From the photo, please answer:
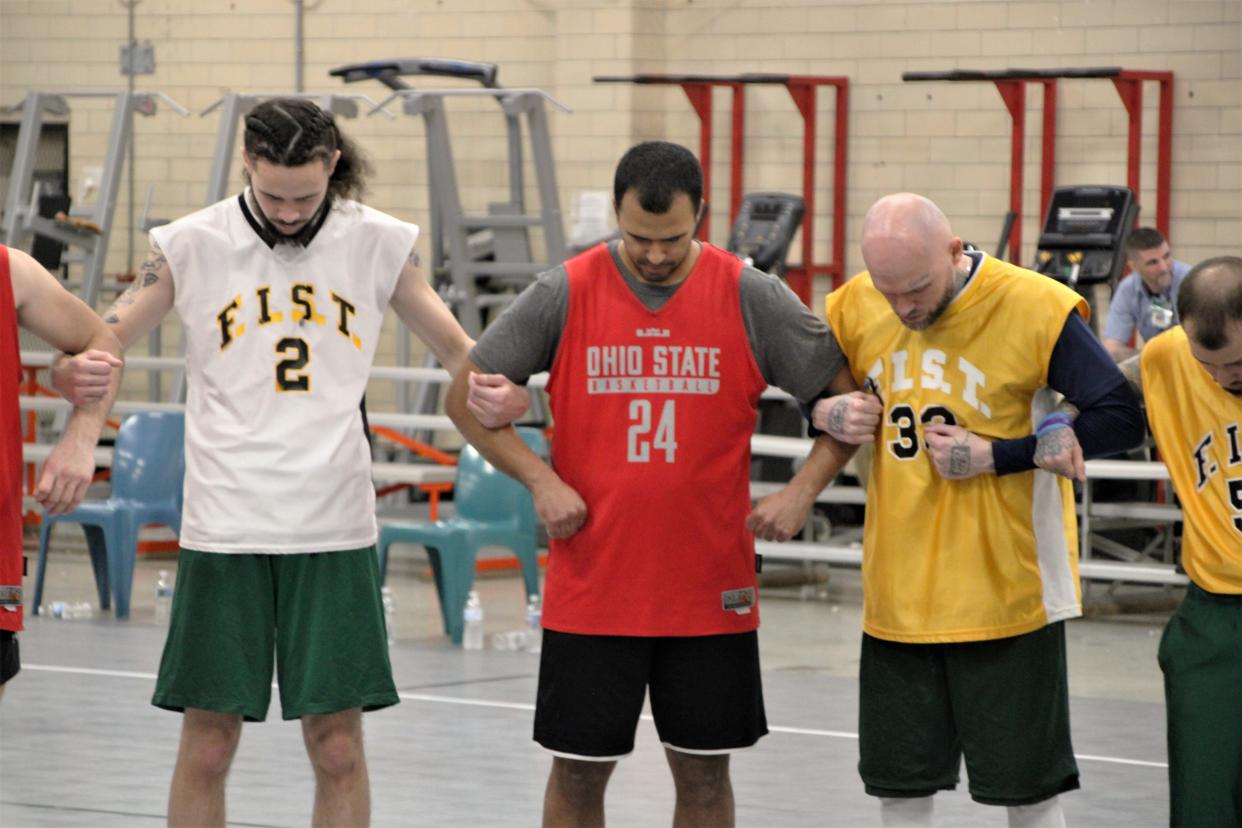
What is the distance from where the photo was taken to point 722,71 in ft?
42.6

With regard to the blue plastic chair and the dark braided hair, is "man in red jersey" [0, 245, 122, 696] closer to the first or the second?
the dark braided hair

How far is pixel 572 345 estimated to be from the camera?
401 cm

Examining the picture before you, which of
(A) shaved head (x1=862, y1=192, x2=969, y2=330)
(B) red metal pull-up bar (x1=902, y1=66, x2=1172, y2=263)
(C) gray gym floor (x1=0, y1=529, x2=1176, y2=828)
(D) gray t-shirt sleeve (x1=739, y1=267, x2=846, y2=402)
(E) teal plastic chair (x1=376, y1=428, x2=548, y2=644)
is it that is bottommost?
(C) gray gym floor (x1=0, y1=529, x2=1176, y2=828)

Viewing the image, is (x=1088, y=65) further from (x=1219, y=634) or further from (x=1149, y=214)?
(x=1219, y=634)

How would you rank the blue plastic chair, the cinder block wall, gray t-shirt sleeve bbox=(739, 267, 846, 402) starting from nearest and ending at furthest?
gray t-shirt sleeve bbox=(739, 267, 846, 402), the blue plastic chair, the cinder block wall

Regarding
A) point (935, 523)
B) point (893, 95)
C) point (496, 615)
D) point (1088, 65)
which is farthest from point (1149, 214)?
point (935, 523)

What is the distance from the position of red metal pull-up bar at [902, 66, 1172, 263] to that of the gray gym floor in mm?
3133

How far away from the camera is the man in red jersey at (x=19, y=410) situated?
3.82m

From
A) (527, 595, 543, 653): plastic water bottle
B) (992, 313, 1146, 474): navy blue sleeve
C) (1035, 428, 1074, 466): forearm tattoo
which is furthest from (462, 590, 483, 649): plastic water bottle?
(1035, 428, 1074, 466): forearm tattoo

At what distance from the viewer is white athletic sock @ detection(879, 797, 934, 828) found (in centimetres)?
399

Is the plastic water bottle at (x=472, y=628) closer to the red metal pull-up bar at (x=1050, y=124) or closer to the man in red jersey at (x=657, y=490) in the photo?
the red metal pull-up bar at (x=1050, y=124)

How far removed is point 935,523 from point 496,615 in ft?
19.6

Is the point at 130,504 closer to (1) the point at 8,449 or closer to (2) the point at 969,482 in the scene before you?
(1) the point at 8,449

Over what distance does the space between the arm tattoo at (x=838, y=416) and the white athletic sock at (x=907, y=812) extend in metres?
0.72
